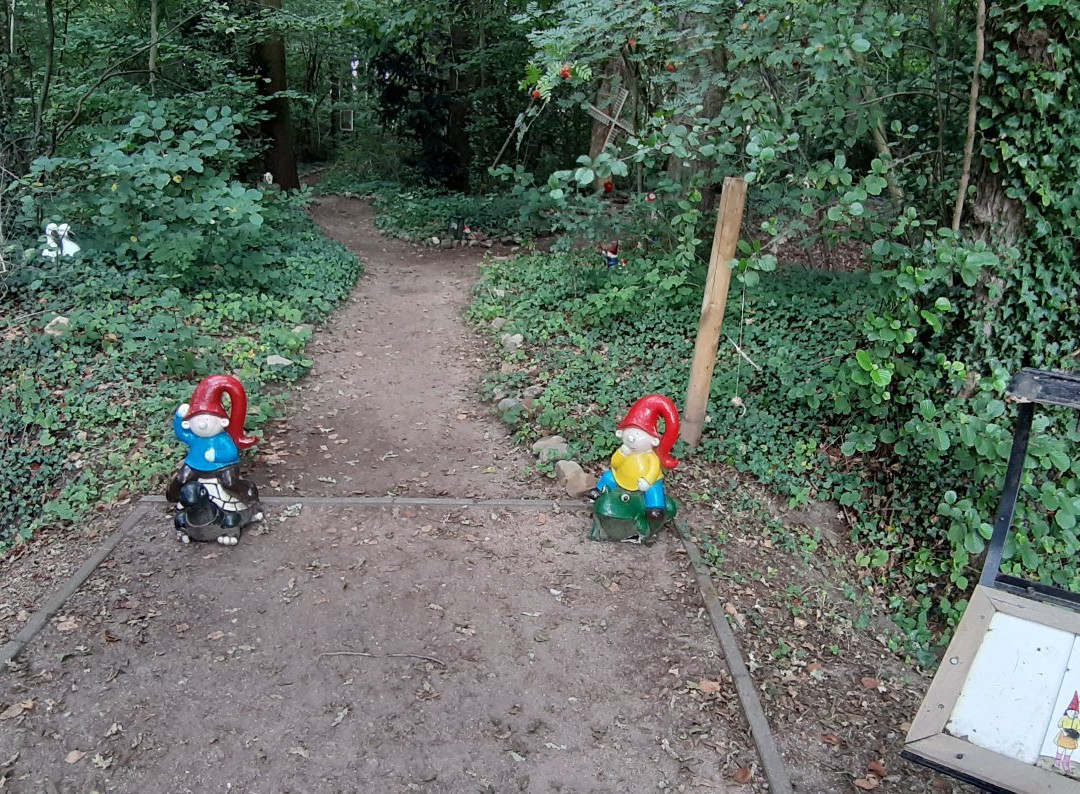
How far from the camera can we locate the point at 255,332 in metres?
6.69

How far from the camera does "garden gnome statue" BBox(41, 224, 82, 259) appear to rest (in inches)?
259

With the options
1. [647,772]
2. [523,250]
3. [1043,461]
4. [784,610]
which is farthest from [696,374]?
[523,250]

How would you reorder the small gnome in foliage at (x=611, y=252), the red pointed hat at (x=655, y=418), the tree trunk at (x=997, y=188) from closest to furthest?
1. the tree trunk at (x=997, y=188)
2. the red pointed hat at (x=655, y=418)
3. the small gnome in foliage at (x=611, y=252)

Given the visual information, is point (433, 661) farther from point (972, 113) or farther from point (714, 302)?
point (972, 113)

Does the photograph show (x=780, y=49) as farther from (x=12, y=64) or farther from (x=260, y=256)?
(x=12, y=64)

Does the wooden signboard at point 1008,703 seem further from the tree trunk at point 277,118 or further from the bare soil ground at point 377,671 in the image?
the tree trunk at point 277,118

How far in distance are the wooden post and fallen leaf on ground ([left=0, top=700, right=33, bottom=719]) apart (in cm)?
368

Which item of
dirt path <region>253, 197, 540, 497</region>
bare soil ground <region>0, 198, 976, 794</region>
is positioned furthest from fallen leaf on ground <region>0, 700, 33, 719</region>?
dirt path <region>253, 197, 540, 497</region>

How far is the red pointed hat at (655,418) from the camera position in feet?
12.9

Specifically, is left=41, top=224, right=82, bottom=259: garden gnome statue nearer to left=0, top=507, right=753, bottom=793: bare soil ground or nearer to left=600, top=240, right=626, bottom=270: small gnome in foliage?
left=0, top=507, right=753, bottom=793: bare soil ground

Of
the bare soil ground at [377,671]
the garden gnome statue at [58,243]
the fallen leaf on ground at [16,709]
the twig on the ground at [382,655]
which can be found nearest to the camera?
the bare soil ground at [377,671]

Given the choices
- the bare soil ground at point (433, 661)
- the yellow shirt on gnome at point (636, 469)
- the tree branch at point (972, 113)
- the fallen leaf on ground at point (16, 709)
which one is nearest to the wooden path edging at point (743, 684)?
the bare soil ground at point (433, 661)

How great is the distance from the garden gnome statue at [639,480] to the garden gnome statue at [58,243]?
218 inches

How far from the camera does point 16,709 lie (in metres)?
2.94
